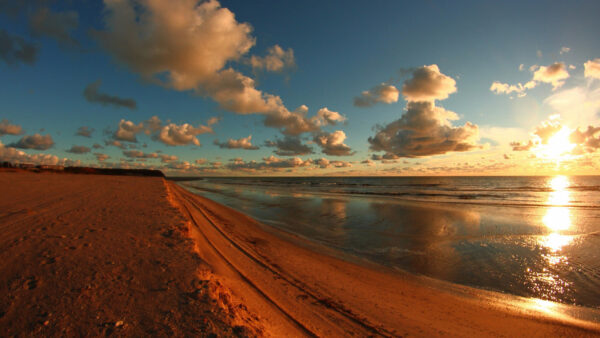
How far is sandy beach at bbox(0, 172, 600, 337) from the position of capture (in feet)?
12.0

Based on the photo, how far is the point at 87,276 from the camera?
16.0 feet

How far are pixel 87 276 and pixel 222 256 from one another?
371 cm

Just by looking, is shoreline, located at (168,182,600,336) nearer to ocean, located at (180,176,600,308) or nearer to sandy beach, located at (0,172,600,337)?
sandy beach, located at (0,172,600,337)

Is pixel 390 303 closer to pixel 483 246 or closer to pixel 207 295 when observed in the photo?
pixel 207 295

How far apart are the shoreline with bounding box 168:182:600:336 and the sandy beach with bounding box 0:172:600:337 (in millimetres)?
29

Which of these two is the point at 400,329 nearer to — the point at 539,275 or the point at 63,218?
the point at 539,275

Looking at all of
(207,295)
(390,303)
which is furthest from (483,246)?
(207,295)

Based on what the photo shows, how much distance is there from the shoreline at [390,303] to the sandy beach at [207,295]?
0.03 meters

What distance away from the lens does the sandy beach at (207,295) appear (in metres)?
3.65

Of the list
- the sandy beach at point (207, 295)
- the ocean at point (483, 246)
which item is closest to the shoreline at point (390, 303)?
the sandy beach at point (207, 295)

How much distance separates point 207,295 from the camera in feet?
14.5

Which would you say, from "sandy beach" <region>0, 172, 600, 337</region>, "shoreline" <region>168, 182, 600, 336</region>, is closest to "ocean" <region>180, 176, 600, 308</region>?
"shoreline" <region>168, 182, 600, 336</region>

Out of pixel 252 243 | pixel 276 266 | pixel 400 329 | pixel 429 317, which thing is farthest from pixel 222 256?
pixel 429 317

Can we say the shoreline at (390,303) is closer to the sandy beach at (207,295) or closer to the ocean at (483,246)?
the sandy beach at (207,295)
